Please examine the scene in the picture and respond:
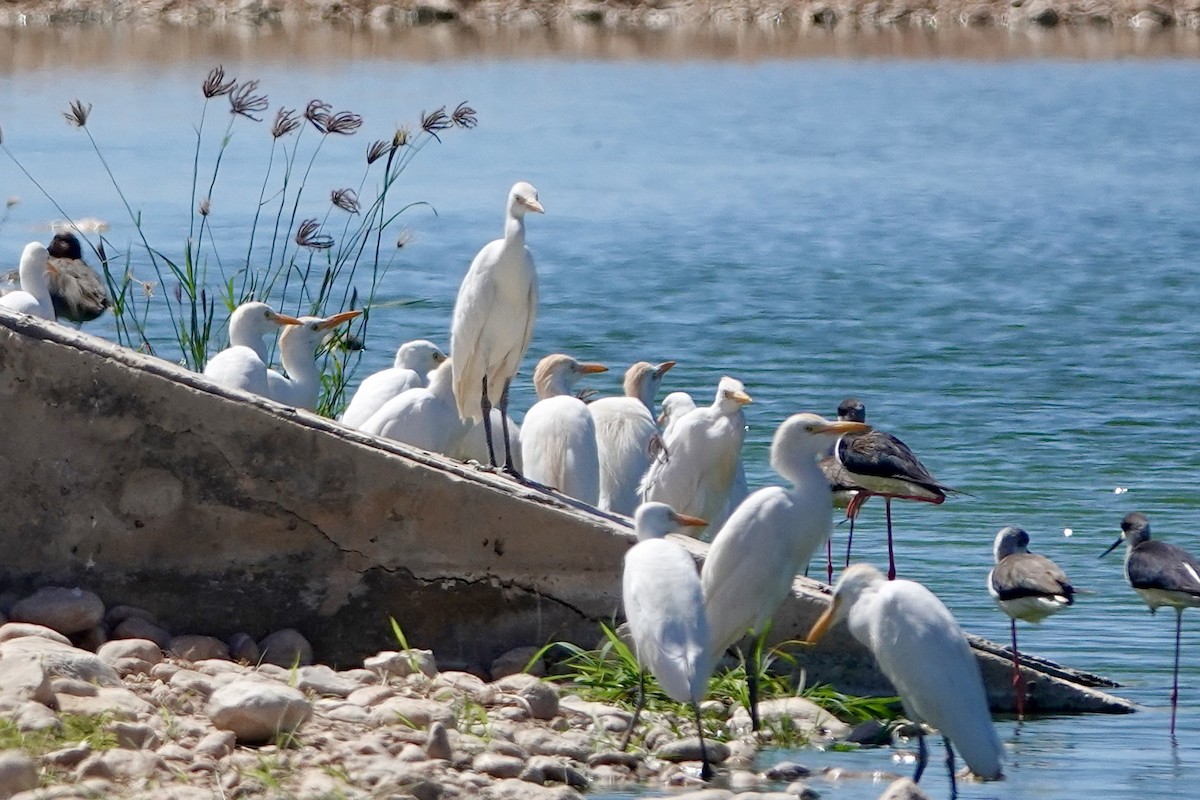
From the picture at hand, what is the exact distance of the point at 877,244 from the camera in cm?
2222

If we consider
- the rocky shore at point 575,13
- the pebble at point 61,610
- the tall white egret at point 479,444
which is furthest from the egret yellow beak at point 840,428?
the rocky shore at point 575,13

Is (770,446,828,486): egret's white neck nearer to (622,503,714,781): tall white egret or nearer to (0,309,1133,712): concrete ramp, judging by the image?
(0,309,1133,712): concrete ramp

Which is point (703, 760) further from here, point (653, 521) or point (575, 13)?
point (575, 13)

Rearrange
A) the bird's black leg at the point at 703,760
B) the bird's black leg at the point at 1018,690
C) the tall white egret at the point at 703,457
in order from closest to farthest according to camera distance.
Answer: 1. the bird's black leg at the point at 703,760
2. the bird's black leg at the point at 1018,690
3. the tall white egret at the point at 703,457

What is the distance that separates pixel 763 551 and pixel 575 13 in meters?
40.2

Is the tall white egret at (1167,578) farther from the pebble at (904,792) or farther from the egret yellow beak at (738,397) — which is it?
the pebble at (904,792)

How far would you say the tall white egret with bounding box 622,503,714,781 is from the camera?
237 inches

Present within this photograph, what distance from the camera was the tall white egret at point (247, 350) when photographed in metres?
8.55

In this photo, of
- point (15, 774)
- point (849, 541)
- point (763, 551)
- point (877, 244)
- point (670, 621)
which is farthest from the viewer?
point (877, 244)

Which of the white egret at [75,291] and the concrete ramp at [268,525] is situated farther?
the white egret at [75,291]

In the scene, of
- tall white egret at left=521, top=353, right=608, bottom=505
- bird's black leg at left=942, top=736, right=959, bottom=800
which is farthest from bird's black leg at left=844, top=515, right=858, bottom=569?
bird's black leg at left=942, top=736, right=959, bottom=800

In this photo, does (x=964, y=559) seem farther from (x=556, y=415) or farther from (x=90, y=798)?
(x=90, y=798)

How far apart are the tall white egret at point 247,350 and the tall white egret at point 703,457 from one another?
175 cm

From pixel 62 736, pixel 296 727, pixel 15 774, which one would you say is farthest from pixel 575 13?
pixel 15 774
